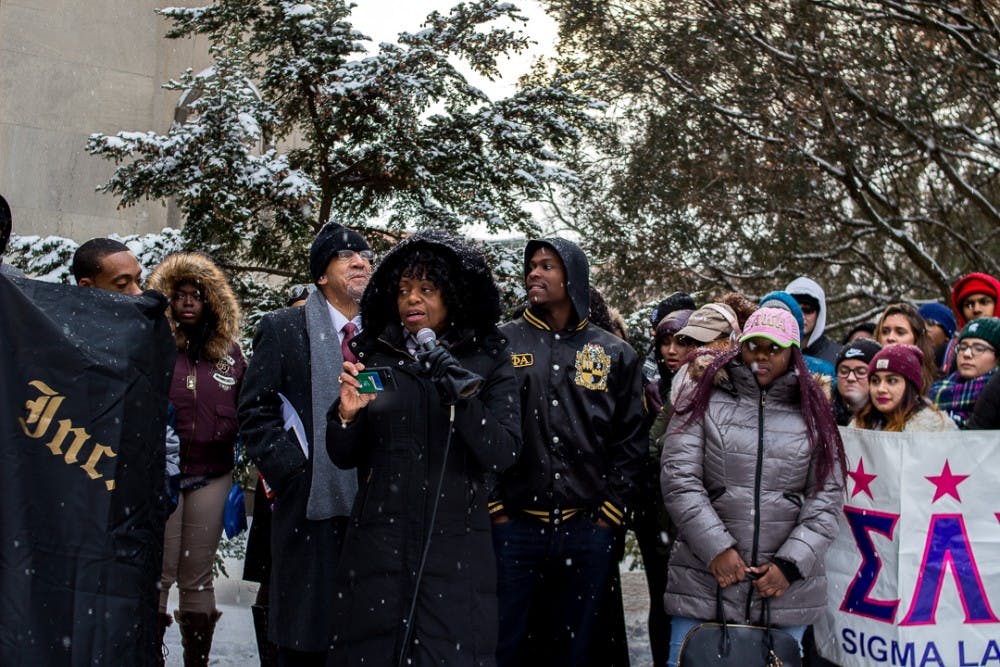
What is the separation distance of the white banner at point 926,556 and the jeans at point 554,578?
1206 millimetres

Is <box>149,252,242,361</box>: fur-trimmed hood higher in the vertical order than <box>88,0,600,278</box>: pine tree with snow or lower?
lower

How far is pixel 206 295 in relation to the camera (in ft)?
18.6

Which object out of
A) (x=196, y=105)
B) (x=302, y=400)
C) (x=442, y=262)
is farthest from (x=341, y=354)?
(x=196, y=105)

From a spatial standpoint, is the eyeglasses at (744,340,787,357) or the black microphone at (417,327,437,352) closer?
the black microphone at (417,327,437,352)

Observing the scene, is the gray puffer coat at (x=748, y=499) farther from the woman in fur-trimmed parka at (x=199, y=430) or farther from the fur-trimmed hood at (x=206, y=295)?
the fur-trimmed hood at (x=206, y=295)

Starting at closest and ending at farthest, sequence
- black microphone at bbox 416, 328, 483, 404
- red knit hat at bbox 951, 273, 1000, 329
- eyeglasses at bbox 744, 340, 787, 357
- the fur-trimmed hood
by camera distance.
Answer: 1. black microphone at bbox 416, 328, 483, 404
2. eyeglasses at bbox 744, 340, 787, 357
3. the fur-trimmed hood
4. red knit hat at bbox 951, 273, 1000, 329

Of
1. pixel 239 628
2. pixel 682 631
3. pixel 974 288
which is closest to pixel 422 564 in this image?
pixel 682 631

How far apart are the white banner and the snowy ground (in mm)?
1860

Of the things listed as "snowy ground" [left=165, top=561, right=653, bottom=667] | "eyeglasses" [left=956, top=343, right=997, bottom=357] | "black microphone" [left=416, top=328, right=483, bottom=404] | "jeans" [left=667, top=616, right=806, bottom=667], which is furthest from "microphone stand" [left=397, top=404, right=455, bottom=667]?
"eyeglasses" [left=956, top=343, right=997, bottom=357]

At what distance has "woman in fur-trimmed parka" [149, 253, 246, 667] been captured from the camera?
535cm

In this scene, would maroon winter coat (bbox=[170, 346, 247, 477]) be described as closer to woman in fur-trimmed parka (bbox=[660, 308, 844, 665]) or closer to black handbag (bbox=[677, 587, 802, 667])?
woman in fur-trimmed parka (bbox=[660, 308, 844, 665])

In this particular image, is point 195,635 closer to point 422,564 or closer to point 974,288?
point 422,564

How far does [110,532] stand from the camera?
380 centimetres

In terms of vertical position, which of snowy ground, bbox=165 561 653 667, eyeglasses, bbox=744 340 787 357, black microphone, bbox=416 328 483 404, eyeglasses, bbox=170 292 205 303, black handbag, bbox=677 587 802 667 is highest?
eyeglasses, bbox=170 292 205 303
